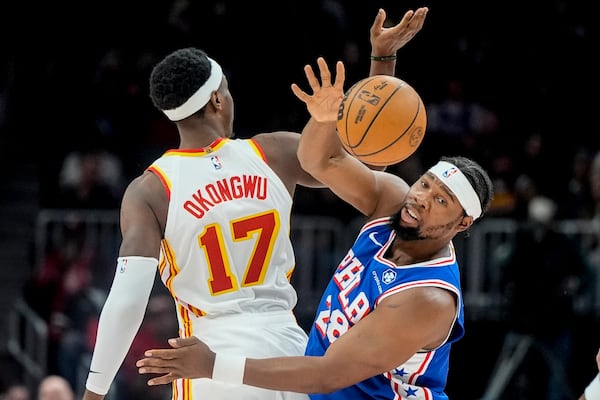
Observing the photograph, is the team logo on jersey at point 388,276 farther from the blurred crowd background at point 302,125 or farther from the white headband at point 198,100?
the blurred crowd background at point 302,125

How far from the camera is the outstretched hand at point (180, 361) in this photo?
4.16 metres

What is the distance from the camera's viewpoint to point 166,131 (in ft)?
41.0

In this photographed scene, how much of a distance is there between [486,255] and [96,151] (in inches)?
188

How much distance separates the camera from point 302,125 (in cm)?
1205

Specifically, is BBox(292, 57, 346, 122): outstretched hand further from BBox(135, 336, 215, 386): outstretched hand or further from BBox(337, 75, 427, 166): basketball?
BBox(135, 336, 215, 386): outstretched hand

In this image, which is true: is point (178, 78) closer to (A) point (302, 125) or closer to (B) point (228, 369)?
(B) point (228, 369)

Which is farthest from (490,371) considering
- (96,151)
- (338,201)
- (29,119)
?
(29,119)

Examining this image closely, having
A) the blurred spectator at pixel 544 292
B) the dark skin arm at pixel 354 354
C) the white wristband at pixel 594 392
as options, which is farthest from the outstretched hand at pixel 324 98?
the blurred spectator at pixel 544 292

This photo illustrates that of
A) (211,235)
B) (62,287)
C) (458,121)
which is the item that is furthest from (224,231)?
(458,121)

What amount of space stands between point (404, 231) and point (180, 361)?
1124 millimetres

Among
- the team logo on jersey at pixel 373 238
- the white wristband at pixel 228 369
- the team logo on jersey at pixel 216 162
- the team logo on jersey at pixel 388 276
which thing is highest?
the team logo on jersey at pixel 216 162

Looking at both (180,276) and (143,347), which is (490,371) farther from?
(180,276)

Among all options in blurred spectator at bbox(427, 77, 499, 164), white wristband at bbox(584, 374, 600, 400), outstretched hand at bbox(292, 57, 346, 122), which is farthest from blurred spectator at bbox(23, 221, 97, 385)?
white wristband at bbox(584, 374, 600, 400)

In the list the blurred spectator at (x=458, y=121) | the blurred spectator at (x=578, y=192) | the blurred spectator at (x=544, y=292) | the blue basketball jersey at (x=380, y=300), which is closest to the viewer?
the blue basketball jersey at (x=380, y=300)
